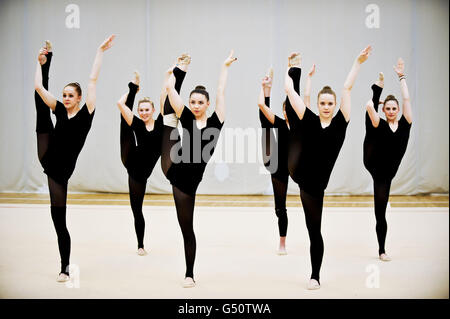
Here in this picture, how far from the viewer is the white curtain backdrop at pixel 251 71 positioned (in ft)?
26.1

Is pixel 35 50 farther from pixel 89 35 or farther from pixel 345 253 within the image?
pixel 345 253

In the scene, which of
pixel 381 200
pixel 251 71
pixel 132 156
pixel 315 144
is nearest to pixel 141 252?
pixel 132 156

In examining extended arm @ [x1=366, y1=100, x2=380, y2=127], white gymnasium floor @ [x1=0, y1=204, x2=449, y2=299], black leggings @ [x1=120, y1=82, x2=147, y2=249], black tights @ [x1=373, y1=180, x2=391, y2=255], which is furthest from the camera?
black leggings @ [x1=120, y1=82, x2=147, y2=249]

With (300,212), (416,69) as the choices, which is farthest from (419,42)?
(300,212)

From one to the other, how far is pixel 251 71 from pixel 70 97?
4.90 meters

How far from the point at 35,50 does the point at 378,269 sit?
5871 mm

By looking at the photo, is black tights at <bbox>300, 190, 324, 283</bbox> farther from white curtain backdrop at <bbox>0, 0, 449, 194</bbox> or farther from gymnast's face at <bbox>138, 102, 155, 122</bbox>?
white curtain backdrop at <bbox>0, 0, 449, 194</bbox>

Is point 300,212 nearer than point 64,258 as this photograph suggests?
No

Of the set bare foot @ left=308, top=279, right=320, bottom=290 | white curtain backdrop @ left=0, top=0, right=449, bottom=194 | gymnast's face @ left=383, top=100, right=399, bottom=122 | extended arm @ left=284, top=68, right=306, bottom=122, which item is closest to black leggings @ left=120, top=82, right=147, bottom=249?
extended arm @ left=284, top=68, right=306, bottom=122

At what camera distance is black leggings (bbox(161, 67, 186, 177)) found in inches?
142

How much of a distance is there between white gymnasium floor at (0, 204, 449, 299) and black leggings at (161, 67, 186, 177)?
879 mm

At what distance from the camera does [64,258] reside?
3746 millimetres

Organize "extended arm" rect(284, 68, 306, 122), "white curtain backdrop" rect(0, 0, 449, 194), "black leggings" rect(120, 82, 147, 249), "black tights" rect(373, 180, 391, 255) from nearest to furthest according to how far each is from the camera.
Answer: "extended arm" rect(284, 68, 306, 122) < "black tights" rect(373, 180, 391, 255) < "black leggings" rect(120, 82, 147, 249) < "white curtain backdrop" rect(0, 0, 449, 194)

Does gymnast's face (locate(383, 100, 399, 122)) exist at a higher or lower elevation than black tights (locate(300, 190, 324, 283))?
higher
